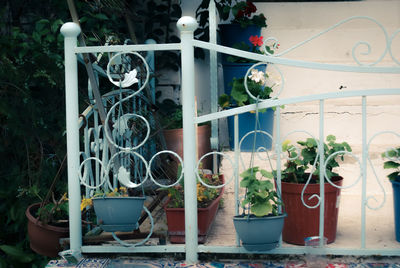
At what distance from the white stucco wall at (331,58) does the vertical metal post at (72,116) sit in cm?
181

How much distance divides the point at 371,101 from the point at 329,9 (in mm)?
920

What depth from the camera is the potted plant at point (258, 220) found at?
7.06 ft

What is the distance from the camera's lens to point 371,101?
12.5ft

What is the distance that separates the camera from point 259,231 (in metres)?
2.16

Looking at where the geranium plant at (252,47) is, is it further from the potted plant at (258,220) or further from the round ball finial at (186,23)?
the potted plant at (258,220)

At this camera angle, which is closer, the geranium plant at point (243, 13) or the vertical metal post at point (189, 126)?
the vertical metal post at point (189, 126)

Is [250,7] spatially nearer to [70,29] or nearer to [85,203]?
[70,29]

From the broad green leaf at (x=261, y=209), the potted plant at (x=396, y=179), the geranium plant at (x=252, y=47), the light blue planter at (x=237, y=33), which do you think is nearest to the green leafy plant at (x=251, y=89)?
the geranium plant at (x=252, y=47)

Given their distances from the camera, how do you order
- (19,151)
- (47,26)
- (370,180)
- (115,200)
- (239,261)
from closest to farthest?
(115,200)
(239,261)
(370,180)
(19,151)
(47,26)

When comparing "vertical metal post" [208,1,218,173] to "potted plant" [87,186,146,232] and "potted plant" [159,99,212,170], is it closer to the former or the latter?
"potted plant" [159,99,212,170]

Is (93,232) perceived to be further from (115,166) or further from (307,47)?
(307,47)

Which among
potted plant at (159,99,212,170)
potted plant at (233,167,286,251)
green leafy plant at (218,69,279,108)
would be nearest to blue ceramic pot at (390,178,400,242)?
potted plant at (233,167,286,251)

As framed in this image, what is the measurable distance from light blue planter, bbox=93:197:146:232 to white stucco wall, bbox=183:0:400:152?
68.8 inches

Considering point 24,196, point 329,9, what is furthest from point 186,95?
point 329,9
